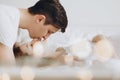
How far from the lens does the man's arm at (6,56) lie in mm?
983

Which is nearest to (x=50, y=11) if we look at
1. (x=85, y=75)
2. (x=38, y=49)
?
(x=38, y=49)

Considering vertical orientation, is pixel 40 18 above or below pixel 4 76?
above

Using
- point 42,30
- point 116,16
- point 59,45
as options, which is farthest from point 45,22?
point 116,16

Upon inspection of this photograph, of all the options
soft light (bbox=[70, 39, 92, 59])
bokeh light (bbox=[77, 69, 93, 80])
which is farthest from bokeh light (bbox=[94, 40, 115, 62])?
bokeh light (bbox=[77, 69, 93, 80])

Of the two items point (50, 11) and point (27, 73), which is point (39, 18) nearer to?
point (50, 11)

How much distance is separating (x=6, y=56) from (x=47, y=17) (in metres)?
0.31

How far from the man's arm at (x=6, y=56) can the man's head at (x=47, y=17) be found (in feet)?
0.74

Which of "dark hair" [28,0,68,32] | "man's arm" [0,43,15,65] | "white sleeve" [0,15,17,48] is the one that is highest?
"dark hair" [28,0,68,32]

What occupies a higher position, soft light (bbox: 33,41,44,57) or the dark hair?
the dark hair

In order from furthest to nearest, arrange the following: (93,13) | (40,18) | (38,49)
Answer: (93,13)
(38,49)
(40,18)

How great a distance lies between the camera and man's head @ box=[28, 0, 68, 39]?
1.23m

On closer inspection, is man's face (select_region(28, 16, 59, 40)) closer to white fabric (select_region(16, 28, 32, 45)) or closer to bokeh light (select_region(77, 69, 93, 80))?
white fabric (select_region(16, 28, 32, 45))

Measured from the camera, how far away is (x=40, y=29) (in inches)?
49.8

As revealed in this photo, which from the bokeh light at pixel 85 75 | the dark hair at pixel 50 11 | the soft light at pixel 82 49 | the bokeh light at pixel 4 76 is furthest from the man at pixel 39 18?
the bokeh light at pixel 85 75
